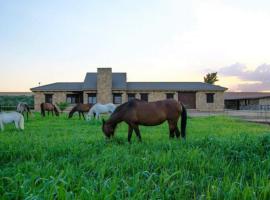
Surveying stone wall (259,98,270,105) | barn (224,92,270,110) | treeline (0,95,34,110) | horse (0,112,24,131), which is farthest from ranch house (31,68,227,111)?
horse (0,112,24,131)

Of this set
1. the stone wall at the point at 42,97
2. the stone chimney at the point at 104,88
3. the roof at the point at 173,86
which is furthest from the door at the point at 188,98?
the stone wall at the point at 42,97

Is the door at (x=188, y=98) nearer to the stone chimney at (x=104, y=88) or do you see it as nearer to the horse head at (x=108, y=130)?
the stone chimney at (x=104, y=88)

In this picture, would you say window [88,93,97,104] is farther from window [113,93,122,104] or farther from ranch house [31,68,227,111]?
window [113,93,122,104]

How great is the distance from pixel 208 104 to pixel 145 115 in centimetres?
3355

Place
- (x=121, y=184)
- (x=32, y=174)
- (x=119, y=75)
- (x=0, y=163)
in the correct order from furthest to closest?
(x=119, y=75), (x=0, y=163), (x=32, y=174), (x=121, y=184)

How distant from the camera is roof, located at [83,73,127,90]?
128ft

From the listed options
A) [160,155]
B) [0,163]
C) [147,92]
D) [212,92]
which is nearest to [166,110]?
[160,155]

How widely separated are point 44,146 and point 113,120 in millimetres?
2600

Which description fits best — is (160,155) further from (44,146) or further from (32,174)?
(44,146)

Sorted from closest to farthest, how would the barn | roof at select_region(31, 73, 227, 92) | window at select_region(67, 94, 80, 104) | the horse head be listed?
the horse head < roof at select_region(31, 73, 227, 92) < window at select_region(67, 94, 80, 104) < the barn

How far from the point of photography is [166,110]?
8.97m

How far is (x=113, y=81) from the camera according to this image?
Answer: 136 feet

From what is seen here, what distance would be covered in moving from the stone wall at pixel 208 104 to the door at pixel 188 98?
593 mm

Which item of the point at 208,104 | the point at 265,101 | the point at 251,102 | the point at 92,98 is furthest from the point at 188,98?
the point at 251,102
